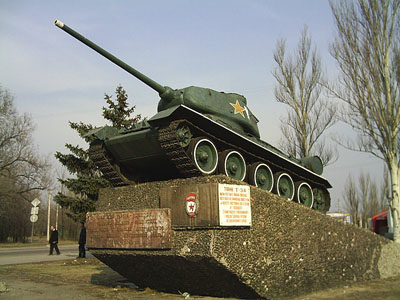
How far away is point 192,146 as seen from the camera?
867 cm

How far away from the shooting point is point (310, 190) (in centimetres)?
1291

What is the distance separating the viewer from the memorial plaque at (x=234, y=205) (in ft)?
24.0

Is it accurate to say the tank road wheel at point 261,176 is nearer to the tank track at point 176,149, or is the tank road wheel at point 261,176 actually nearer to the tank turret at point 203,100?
the tank turret at point 203,100

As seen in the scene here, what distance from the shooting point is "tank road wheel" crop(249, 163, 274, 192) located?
10406 millimetres

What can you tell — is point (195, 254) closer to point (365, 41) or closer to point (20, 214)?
point (365, 41)

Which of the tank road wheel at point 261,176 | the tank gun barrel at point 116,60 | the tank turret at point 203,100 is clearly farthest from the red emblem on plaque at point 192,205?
the tank gun barrel at point 116,60

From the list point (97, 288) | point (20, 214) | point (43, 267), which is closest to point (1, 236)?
point (20, 214)

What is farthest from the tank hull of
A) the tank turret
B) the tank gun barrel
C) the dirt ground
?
the dirt ground

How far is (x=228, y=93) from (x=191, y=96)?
1676mm

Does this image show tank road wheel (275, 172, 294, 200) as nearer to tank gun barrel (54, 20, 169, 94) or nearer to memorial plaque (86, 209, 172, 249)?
tank gun barrel (54, 20, 169, 94)

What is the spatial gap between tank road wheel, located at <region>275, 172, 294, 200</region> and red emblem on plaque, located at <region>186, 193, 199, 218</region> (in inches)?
168

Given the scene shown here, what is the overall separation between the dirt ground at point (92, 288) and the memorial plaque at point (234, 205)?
1.81 meters

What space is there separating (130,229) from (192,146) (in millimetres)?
2158

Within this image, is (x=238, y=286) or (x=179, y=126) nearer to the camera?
(x=238, y=286)
